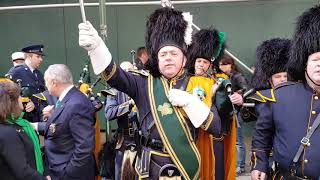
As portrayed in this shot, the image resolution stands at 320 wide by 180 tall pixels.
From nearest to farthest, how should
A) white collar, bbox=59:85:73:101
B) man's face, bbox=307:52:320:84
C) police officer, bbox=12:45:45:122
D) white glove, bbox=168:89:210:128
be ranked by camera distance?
man's face, bbox=307:52:320:84, white glove, bbox=168:89:210:128, white collar, bbox=59:85:73:101, police officer, bbox=12:45:45:122

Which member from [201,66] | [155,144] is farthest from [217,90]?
[155,144]

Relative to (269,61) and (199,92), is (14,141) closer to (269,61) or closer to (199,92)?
(199,92)

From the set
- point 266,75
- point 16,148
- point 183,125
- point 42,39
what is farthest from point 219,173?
point 42,39

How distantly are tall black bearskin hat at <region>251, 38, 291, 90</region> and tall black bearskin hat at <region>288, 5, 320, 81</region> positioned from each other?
920 millimetres

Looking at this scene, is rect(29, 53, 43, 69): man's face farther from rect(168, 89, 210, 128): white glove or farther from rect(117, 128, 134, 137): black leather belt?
rect(168, 89, 210, 128): white glove

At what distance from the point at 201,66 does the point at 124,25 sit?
13.6 ft

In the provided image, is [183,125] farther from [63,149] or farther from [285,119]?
[63,149]

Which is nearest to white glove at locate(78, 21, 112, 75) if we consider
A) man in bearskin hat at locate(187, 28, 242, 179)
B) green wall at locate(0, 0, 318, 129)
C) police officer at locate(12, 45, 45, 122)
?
man in bearskin hat at locate(187, 28, 242, 179)

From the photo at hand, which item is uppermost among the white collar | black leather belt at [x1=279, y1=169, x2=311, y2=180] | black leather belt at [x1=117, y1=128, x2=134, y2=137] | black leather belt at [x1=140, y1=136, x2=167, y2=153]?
the white collar

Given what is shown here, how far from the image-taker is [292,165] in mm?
2809

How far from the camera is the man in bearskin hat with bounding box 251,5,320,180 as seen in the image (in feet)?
9.06

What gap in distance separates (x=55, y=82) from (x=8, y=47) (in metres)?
5.12

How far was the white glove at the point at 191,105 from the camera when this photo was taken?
2842mm

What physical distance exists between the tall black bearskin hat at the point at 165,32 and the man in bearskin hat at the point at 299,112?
0.69 m
